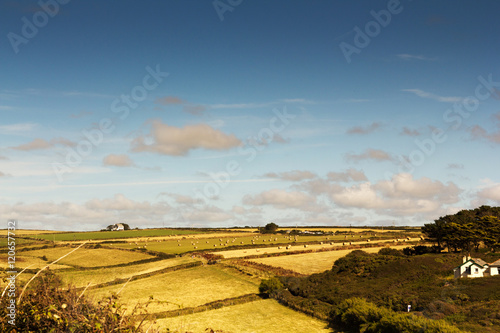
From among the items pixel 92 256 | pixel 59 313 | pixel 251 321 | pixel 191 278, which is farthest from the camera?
pixel 92 256

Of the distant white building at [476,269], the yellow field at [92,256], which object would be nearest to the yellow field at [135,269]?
the yellow field at [92,256]

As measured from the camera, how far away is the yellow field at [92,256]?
8994 centimetres

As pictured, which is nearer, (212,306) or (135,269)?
(212,306)

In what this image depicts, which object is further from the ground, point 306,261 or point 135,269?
point 306,261

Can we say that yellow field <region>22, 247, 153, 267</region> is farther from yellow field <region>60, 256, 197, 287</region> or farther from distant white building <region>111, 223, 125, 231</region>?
distant white building <region>111, 223, 125, 231</region>

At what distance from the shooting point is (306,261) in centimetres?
8469

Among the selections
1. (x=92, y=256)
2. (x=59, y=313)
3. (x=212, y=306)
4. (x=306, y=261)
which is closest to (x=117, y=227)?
(x=92, y=256)

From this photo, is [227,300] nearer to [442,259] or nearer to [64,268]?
[442,259]

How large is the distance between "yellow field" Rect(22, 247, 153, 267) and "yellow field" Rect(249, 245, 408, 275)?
33.2 m

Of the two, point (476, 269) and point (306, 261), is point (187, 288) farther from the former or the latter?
point (476, 269)

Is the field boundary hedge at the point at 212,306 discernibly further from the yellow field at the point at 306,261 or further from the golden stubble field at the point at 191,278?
the yellow field at the point at 306,261

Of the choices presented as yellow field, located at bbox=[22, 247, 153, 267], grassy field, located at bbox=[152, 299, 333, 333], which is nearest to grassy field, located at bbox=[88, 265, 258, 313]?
grassy field, located at bbox=[152, 299, 333, 333]

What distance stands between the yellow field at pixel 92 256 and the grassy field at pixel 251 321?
49707 mm

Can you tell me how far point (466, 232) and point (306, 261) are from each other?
33.3 metres
